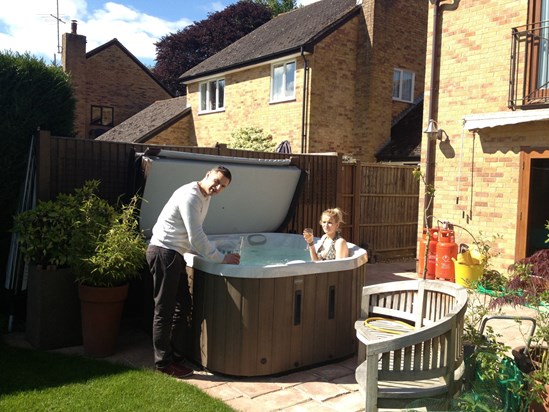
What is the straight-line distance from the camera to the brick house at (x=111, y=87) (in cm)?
2530

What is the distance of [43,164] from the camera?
545 cm

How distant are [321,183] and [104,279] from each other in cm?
486

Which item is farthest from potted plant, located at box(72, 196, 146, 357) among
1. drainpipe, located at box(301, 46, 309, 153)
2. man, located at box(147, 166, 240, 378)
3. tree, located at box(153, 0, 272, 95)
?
tree, located at box(153, 0, 272, 95)

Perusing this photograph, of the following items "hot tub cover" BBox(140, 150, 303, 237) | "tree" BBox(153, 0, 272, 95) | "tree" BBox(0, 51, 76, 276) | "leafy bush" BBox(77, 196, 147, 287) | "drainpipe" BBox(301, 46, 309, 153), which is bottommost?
"leafy bush" BBox(77, 196, 147, 287)

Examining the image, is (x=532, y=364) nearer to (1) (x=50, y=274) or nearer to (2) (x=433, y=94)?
(1) (x=50, y=274)

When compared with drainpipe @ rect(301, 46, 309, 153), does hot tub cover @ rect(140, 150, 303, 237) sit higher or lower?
lower

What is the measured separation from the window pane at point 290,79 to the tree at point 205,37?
65.8ft

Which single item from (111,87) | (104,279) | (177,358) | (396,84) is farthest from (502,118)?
(111,87)

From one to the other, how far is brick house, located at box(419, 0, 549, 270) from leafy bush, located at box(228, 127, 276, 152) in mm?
6671

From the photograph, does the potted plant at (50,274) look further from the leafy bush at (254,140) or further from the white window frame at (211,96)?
the white window frame at (211,96)

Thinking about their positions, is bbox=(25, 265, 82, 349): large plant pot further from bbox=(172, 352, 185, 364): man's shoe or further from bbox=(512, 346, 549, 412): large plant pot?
bbox=(512, 346, 549, 412): large plant pot

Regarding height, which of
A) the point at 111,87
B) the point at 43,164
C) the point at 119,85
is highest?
the point at 119,85

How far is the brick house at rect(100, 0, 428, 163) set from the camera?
46.9ft

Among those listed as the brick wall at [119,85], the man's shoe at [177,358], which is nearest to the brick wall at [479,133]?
the man's shoe at [177,358]
